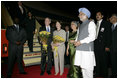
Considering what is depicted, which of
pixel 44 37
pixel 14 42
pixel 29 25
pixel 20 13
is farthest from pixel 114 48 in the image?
pixel 20 13

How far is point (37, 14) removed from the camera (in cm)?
927

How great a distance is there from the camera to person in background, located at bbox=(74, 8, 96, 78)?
7.00ft

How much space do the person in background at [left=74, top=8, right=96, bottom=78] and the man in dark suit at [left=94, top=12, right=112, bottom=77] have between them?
1.02 metres

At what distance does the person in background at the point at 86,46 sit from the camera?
7.00ft

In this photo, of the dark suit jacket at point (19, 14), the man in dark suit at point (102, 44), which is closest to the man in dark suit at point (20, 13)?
the dark suit jacket at point (19, 14)

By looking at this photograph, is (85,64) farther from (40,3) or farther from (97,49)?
(40,3)

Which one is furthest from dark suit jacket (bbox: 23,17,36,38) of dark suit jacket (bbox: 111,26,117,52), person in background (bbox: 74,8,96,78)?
dark suit jacket (bbox: 111,26,117,52)

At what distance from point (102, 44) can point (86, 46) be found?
110 centimetres

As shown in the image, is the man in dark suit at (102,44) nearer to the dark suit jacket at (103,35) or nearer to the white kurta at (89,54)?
the dark suit jacket at (103,35)

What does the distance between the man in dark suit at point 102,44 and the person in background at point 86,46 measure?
3.35 ft

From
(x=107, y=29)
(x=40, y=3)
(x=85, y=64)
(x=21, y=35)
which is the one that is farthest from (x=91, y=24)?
(x=40, y=3)

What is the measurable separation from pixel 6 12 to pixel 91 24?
16.5ft

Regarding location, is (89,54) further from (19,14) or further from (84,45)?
(19,14)

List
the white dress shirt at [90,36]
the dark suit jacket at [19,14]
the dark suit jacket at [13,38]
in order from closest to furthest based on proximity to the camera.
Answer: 1. the white dress shirt at [90,36]
2. the dark suit jacket at [13,38]
3. the dark suit jacket at [19,14]
